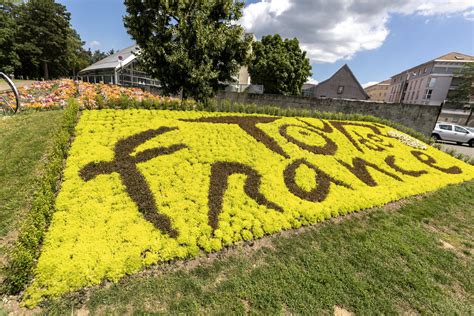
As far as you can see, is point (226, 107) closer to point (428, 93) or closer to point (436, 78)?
point (436, 78)

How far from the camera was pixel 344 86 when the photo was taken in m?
37.9

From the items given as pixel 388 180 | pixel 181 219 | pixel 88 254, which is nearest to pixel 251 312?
pixel 181 219

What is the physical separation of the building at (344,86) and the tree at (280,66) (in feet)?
45.5

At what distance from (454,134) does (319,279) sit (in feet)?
77.1

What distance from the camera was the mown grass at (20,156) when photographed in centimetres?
427

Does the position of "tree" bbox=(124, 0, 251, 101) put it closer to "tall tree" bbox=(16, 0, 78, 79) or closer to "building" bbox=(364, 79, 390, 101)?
"tall tree" bbox=(16, 0, 78, 79)

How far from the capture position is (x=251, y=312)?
10.3 ft

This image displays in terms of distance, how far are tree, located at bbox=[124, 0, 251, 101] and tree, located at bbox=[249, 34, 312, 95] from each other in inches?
570

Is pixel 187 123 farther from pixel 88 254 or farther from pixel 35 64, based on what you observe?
pixel 35 64

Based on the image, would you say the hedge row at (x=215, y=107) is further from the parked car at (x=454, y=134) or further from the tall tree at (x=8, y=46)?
the tall tree at (x=8, y=46)

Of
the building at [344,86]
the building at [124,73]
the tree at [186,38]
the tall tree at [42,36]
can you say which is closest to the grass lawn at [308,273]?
the tree at [186,38]

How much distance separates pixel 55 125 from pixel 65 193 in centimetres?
378

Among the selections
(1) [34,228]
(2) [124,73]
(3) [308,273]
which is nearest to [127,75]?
(2) [124,73]

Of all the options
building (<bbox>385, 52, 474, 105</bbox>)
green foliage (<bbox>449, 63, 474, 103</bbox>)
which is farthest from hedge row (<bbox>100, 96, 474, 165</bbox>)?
green foliage (<bbox>449, 63, 474, 103</bbox>)
